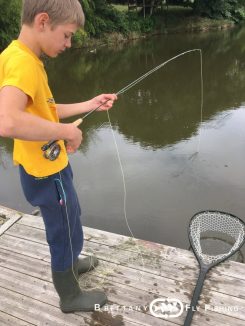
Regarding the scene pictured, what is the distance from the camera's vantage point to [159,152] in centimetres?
761

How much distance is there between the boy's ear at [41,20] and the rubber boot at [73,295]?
5.52ft

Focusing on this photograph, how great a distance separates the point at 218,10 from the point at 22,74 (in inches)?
1199

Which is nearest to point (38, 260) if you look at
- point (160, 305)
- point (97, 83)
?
point (160, 305)

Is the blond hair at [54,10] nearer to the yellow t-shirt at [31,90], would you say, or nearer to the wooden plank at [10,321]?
the yellow t-shirt at [31,90]

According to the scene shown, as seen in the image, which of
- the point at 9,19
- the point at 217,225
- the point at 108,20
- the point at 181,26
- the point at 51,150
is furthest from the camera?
the point at 181,26

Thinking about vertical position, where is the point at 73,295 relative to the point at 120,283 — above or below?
above

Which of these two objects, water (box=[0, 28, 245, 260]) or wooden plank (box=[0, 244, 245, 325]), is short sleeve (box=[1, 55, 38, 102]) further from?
water (box=[0, 28, 245, 260])

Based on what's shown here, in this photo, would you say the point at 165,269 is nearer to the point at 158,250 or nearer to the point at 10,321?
the point at 158,250

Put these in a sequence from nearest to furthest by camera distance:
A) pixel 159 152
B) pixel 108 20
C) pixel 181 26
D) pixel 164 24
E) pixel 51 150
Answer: pixel 51 150 → pixel 159 152 → pixel 108 20 → pixel 164 24 → pixel 181 26

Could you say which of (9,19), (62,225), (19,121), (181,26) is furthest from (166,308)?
(181,26)

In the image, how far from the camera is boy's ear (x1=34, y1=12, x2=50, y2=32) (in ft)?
5.96

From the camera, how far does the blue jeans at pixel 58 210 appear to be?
229 cm

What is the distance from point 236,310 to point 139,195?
3.30 meters

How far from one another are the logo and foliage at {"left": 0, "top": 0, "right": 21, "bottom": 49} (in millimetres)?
14599
